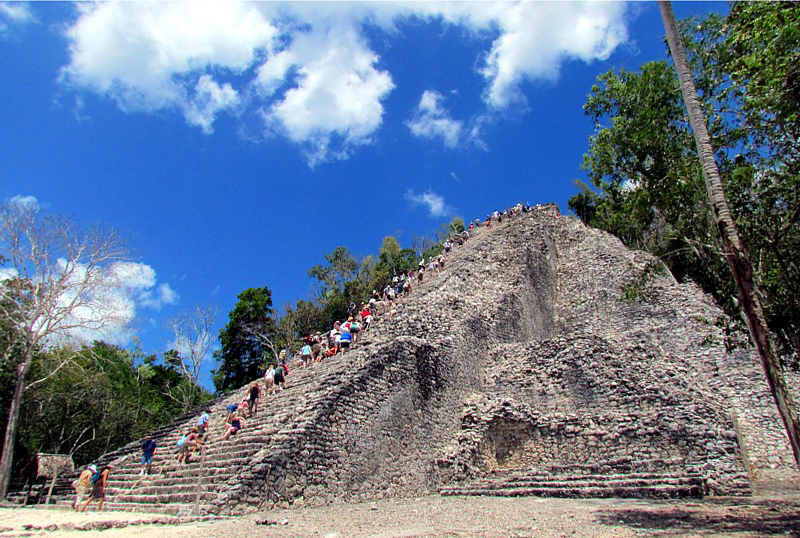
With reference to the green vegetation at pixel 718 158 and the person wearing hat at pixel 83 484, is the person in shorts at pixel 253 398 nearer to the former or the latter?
the person wearing hat at pixel 83 484

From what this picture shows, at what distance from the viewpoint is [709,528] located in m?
5.76

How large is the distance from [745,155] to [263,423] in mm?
10763

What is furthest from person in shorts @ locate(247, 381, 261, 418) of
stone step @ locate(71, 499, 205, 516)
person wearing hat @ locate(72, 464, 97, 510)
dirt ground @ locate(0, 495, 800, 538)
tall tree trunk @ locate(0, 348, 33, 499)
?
tall tree trunk @ locate(0, 348, 33, 499)

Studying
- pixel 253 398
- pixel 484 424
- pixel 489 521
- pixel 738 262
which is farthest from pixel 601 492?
pixel 253 398

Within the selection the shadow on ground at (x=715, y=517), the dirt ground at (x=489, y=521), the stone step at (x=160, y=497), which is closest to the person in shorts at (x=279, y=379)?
the stone step at (x=160, y=497)

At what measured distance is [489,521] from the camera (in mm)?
6930

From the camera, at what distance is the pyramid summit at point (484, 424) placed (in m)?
9.20

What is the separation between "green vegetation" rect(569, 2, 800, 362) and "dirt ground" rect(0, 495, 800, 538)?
3.61 meters

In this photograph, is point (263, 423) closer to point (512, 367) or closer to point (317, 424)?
point (317, 424)

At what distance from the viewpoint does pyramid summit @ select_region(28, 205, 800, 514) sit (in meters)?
9.20

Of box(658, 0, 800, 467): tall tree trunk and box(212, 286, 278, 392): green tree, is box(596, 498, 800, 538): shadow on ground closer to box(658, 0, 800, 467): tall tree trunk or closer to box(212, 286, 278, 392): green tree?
box(658, 0, 800, 467): tall tree trunk

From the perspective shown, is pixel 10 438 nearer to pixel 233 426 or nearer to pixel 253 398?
pixel 253 398

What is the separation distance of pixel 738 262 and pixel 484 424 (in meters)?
7.84

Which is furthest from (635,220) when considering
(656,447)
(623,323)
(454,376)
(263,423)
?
(623,323)
